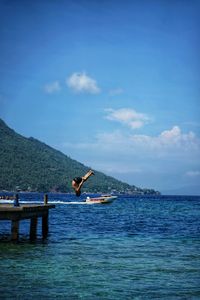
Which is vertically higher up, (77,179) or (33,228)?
(77,179)

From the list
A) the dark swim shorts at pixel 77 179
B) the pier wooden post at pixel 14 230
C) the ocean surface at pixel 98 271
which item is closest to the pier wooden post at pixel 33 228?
the ocean surface at pixel 98 271

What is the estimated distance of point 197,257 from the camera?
984 inches

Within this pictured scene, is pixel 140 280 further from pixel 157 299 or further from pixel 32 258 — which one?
pixel 32 258

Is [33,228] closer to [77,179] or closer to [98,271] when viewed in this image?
[98,271]

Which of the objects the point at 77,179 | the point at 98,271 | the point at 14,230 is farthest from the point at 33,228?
the point at 77,179

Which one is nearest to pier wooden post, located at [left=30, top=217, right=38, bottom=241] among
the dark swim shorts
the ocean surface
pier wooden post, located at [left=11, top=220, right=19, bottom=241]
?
the ocean surface

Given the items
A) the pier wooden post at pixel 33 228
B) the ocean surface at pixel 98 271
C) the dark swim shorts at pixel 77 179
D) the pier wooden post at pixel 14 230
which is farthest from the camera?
the pier wooden post at pixel 33 228

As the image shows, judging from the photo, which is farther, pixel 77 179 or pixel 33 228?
pixel 33 228

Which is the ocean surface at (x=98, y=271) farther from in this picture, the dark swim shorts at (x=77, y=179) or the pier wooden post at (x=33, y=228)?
the dark swim shorts at (x=77, y=179)

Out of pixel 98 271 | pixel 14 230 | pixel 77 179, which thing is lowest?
pixel 98 271

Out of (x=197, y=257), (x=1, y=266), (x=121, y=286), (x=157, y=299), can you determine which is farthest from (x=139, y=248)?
(x=157, y=299)

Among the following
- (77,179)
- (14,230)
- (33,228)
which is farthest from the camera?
(33,228)

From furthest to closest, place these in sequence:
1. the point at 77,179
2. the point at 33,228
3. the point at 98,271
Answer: the point at 33,228 → the point at 98,271 → the point at 77,179

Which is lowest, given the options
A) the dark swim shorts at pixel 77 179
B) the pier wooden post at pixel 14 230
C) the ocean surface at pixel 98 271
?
the ocean surface at pixel 98 271
